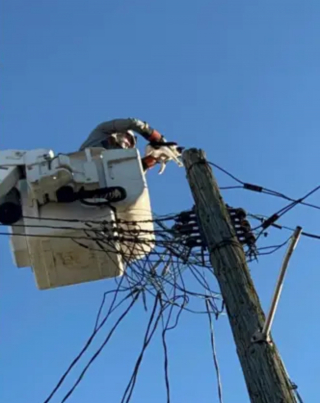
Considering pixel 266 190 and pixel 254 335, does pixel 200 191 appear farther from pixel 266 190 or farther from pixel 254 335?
pixel 254 335

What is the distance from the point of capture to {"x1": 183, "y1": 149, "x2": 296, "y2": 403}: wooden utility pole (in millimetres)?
4953

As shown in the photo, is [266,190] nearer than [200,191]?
No

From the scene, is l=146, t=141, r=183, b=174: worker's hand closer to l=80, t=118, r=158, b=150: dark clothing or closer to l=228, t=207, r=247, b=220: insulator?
l=80, t=118, r=158, b=150: dark clothing

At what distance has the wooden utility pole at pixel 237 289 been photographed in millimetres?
4953

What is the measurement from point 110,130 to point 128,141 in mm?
229

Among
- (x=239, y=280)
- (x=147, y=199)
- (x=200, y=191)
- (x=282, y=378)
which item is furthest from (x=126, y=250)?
(x=282, y=378)

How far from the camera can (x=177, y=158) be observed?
8711 mm

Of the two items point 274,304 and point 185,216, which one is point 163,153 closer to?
point 185,216

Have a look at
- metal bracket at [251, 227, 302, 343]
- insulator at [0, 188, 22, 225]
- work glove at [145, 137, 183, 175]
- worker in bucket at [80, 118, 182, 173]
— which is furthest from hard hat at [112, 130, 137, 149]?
metal bracket at [251, 227, 302, 343]

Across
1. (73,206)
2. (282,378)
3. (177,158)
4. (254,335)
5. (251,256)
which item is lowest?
(282,378)

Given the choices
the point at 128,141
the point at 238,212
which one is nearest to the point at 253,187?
the point at 238,212

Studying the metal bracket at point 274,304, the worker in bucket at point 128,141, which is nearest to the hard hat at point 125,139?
the worker in bucket at point 128,141

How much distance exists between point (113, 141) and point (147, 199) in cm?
118

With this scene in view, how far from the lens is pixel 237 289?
557cm
